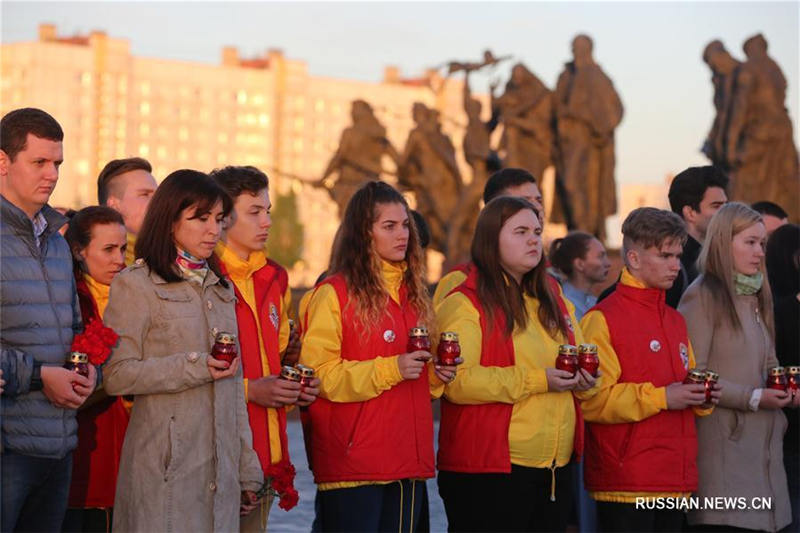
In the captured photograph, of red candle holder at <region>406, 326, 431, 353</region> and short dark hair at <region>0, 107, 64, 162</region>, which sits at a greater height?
short dark hair at <region>0, 107, 64, 162</region>

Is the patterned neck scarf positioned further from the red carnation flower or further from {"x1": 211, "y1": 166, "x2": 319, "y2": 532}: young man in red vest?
{"x1": 211, "y1": 166, "x2": 319, "y2": 532}: young man in red vest

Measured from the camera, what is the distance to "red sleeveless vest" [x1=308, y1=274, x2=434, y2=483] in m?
5.67

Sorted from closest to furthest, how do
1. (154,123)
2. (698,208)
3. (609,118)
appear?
1. (698,208)
2. (609,118)
3. (154,123)

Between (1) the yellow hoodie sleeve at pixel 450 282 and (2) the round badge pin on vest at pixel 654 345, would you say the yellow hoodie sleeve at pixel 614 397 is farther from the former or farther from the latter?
(1) the yellow hoodie sleeve at pixel 450 282

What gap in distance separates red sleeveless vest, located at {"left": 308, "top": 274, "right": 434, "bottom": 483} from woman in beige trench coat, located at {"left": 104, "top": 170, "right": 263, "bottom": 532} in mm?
561

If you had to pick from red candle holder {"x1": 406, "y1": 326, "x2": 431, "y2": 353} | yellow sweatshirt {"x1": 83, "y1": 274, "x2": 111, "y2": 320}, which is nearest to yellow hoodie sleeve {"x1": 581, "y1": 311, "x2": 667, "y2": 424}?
red candle holder {"x1": 406, "y1": 326, "x2": 431, "y2": 353}

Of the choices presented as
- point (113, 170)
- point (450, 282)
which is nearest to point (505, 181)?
point (450, 282)

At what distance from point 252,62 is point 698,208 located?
93.1 metres

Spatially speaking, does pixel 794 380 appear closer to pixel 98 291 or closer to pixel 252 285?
pixel 252 285

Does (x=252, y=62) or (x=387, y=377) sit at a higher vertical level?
(x=252, y=62)

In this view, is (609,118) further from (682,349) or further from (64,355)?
(64,355)

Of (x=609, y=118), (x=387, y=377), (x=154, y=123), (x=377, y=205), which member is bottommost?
(x=387, y=377)

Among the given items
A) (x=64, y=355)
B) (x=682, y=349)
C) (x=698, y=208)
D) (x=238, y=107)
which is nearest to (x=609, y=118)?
(x=698, y=208)

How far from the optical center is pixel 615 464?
6.21 m
